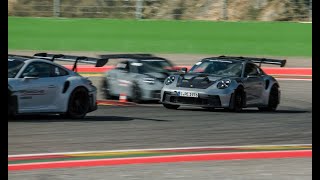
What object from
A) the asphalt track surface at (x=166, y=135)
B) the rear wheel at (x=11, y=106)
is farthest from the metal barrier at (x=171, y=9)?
the rear wheel at (x=11, y=106)

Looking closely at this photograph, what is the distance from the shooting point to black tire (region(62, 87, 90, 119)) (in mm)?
13000

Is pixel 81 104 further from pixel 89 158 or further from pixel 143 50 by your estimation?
pixel 143 50

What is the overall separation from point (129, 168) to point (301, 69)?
1996 centimetres

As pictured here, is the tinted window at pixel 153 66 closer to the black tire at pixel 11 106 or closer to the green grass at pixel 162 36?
the black tire at pixel 11 106

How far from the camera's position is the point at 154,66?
60.3ft

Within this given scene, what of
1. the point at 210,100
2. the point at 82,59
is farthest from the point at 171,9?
the point at 82,59

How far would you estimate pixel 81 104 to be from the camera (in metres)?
13.2

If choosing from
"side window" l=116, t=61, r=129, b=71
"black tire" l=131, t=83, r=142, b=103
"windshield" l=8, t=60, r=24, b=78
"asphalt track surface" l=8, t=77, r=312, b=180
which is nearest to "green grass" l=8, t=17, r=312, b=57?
"side window" l=116, t=61, r=129, b=71

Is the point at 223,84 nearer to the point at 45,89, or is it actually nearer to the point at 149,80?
the point at 149,80

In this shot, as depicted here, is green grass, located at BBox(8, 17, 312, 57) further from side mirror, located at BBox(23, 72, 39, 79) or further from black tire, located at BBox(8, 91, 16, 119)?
black tire, located at BBox(8, 91, 16, 119)

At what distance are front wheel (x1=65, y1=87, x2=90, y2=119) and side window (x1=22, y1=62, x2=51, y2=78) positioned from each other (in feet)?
→ 2.10

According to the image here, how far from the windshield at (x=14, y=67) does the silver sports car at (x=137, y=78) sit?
4672 mm

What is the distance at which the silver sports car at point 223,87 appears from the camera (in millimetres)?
15164

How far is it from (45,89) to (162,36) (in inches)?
620
